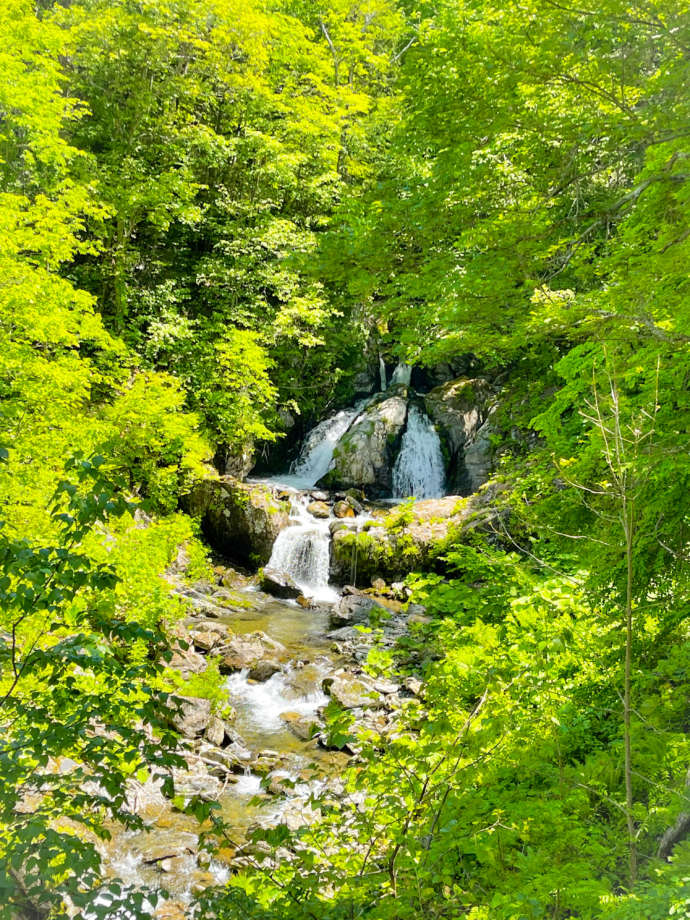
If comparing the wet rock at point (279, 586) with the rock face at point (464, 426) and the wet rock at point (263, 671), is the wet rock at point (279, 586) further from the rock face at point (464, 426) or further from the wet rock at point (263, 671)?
the rock face at point (464, 426)

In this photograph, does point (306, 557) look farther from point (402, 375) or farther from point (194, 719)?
point (402, 375)

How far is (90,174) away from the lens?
47.7 ft

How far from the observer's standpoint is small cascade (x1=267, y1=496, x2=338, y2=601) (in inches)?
564

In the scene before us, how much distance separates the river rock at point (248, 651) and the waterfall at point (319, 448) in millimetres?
8433

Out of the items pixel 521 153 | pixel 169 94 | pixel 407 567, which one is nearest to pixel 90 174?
pixel 169 94

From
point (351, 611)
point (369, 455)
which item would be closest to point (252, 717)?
point (351, 611)

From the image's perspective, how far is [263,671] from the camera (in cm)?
928

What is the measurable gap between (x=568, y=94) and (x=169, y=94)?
57.8ft

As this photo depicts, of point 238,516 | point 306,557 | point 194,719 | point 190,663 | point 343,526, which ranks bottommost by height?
point 194,719

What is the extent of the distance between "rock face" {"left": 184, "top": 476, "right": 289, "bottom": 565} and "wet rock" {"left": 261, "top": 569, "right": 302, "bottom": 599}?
3.77 ft

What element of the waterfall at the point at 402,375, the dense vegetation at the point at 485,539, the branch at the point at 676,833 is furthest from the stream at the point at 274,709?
the waterfall at the point at 402,375

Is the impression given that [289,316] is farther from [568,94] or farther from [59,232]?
[568,94]

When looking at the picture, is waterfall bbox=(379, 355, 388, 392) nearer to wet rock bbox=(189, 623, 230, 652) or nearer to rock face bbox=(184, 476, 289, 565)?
rock face bbox=(184, 476, 289, 565)

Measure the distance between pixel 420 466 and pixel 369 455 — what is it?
5.47 feet
